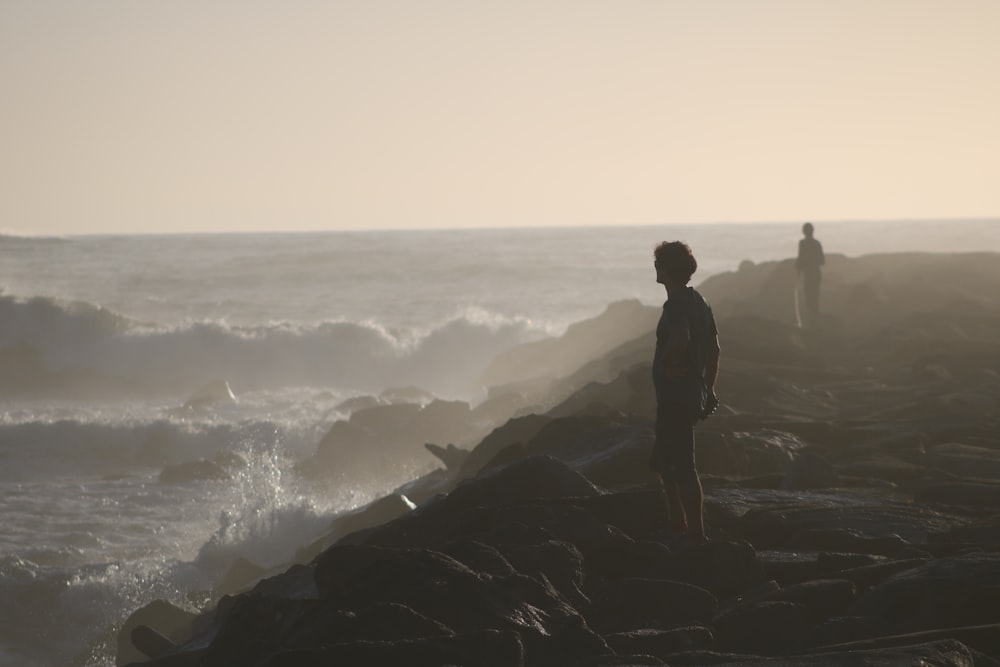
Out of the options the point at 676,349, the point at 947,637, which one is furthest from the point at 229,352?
the point at 947,637

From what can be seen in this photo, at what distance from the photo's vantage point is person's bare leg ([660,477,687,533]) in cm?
784

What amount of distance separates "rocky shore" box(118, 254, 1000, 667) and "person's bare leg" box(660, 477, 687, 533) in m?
0.10

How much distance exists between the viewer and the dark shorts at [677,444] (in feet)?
25.2

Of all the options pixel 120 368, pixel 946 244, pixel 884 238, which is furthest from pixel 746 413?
pixel 884 238

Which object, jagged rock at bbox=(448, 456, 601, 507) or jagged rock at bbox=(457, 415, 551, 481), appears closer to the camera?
jagged rock at bbox=(448, 456, 601, 507)

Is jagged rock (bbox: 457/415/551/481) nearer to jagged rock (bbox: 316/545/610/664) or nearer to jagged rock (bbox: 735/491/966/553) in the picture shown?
jagged rock (bbox: 735/491/966/553)

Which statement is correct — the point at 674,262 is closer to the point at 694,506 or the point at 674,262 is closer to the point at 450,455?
the point at 694,506

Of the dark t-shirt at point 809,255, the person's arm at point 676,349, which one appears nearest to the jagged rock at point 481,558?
the person's arm at point 676,349

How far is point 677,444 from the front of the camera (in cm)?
768

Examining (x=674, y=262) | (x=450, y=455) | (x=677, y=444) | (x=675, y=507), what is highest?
(x=674, y=262)

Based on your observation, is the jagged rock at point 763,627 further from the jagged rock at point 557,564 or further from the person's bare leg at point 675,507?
the person's bare leg at point 675,507

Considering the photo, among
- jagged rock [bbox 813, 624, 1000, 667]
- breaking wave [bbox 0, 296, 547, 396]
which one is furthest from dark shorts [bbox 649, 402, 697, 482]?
breaking wave [bbox 0, 296, 547, 396]

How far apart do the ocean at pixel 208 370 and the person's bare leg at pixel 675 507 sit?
23.4ft

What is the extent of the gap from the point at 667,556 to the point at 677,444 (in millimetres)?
640
